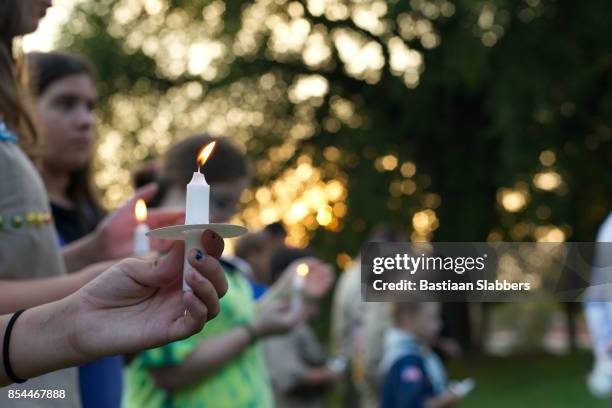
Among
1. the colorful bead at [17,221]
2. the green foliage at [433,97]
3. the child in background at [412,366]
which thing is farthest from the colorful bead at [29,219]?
the green foliage at [433,97]

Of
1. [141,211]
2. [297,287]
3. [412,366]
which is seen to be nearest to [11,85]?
[141,211]

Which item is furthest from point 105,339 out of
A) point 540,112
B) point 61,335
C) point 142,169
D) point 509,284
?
point 540,112

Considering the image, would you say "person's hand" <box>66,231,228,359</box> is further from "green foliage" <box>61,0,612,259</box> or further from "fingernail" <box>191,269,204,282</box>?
"green foliage" <box>61,0,612,259</box>

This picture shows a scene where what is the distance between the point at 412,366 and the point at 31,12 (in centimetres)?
355

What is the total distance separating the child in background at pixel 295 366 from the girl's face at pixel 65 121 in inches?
137

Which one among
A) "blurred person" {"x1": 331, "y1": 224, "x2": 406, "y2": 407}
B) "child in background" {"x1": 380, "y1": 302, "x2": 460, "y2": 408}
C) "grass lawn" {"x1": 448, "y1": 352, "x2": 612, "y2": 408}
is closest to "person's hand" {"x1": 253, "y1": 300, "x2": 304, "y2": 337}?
"child in background" {"x1": 380, "y1": 302, "x2": 460, "y2": 408}

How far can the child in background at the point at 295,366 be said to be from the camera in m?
6.30

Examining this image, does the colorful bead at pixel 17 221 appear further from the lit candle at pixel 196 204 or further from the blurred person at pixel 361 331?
the blurred person at pixel 361 331

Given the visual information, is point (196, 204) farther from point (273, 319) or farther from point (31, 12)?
point (273, 319)

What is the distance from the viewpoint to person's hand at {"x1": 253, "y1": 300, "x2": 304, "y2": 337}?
10.1ft

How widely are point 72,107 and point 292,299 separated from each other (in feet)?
4.33

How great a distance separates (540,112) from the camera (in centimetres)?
1323

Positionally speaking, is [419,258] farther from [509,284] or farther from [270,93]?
[270,93]

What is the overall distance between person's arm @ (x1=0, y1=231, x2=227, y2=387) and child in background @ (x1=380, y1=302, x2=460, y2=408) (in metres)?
3.77
